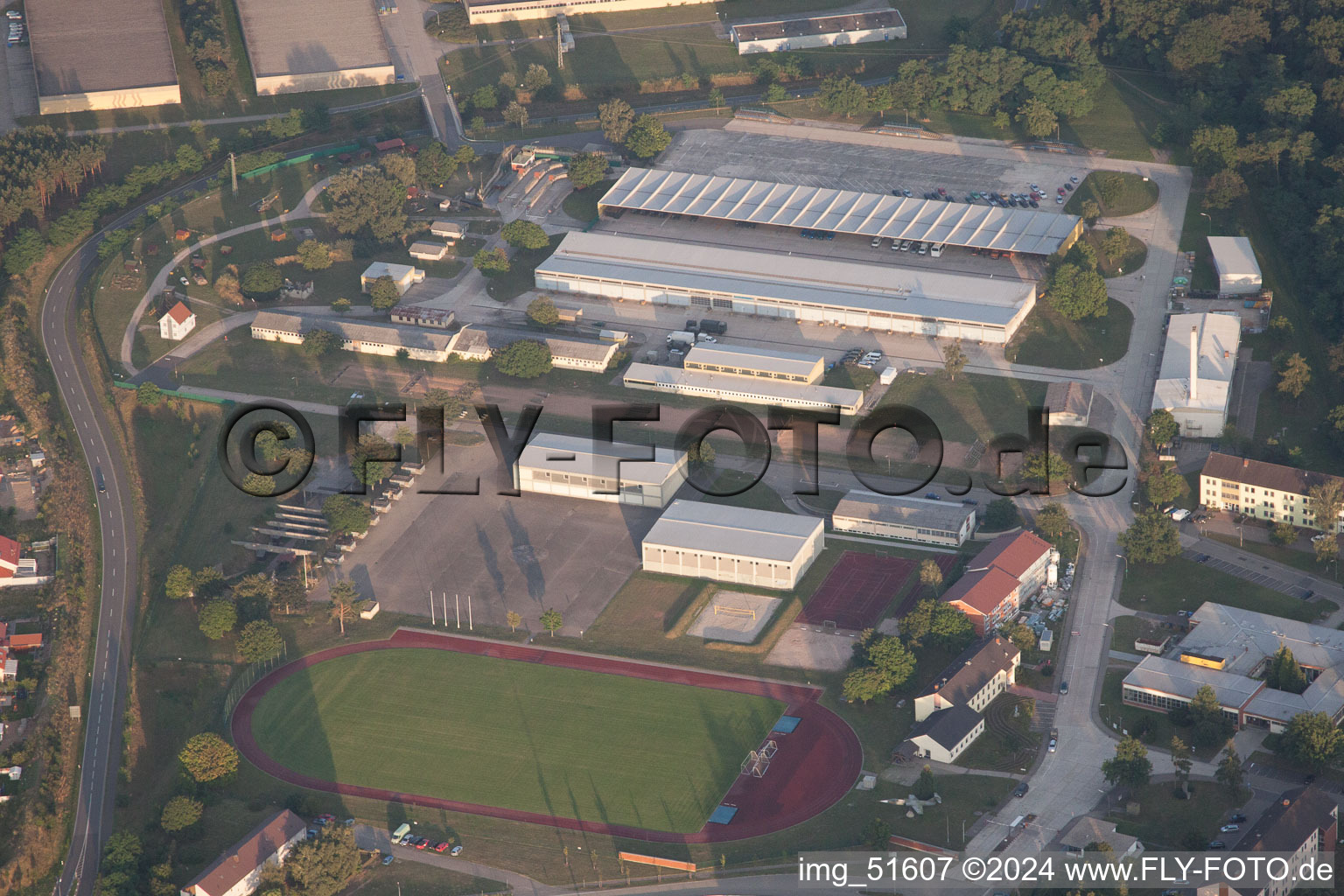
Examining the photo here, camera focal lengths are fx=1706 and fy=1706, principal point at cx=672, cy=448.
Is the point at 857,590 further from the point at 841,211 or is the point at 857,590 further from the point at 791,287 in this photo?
the point at 841,211

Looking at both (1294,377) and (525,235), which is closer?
(1294,377)

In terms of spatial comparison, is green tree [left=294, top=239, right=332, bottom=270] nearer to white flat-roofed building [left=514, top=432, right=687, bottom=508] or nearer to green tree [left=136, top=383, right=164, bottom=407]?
green tree [left=136, top=383, right=164, bottom=407]

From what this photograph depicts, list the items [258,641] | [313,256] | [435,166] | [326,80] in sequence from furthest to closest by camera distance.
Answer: [326,80] < [435,166] < [313,256] < [258,641]

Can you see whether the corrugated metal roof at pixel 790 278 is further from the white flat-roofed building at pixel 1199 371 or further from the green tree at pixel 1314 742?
the green tree at pixel 1314 742

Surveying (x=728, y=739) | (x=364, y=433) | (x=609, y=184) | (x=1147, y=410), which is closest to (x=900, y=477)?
(x=1147, y=410)

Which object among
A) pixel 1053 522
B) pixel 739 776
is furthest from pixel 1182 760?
pixel 739 776

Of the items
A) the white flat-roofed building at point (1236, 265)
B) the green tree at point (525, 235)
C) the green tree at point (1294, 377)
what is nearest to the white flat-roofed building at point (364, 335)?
the green tree at point (525, 235)
